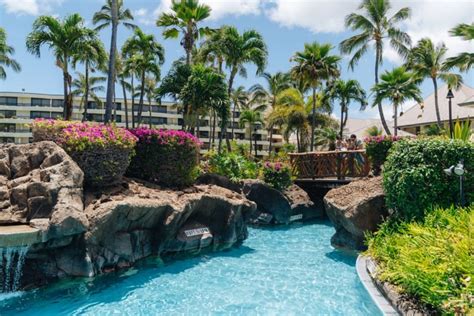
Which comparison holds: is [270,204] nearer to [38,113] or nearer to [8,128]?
[8,128]

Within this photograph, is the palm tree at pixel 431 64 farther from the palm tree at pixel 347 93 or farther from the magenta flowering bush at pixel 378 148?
the magenta flowering bush at pixel 378 148

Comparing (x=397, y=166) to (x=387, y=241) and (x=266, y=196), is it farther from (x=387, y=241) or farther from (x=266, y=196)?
(x=266, y=196)

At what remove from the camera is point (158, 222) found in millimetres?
11219

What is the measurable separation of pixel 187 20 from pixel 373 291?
62.4 ft

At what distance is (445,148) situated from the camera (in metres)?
9.23

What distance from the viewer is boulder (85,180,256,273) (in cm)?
950

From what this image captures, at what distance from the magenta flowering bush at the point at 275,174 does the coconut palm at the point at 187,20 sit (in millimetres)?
7599

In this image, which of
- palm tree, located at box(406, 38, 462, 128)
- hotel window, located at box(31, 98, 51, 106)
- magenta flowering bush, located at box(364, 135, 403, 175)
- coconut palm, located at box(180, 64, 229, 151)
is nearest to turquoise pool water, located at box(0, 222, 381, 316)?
magenta flowering bush, located at box(364, 135, 403, 175)

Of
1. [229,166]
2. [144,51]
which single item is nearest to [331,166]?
[229,166]

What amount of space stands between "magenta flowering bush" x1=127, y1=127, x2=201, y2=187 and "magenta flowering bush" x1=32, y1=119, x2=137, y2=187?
190 centimetres

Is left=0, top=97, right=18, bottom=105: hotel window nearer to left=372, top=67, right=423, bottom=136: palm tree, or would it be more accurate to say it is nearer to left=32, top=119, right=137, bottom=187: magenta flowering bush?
left=372, top=67, right=423, bottom=136: palm tree

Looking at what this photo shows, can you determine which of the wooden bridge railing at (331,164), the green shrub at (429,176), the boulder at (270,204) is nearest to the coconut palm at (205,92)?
the boulder at (270,204)

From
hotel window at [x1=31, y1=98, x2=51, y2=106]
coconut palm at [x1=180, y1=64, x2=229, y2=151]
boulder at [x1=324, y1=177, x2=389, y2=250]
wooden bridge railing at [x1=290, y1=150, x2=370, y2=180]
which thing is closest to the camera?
boulder at [x1=324, y1=177, x2=389, y2=250]

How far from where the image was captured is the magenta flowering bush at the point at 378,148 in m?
15.1
